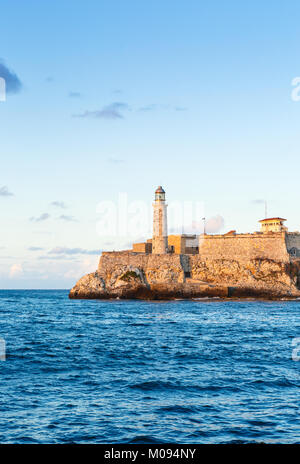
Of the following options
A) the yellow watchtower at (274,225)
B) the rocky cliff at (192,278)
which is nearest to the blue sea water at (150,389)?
the rocky cliff at (192,278)

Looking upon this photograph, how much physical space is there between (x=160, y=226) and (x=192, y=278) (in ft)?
35.3

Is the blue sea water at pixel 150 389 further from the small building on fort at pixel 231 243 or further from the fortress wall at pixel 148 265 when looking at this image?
the small building on fort at pixel 231 243

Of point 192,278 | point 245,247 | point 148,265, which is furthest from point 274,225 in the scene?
point 148,265

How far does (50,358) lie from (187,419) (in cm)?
1174

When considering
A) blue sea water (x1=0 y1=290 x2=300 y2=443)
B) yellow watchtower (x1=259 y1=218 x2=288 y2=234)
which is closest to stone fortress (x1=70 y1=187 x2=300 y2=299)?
yellow watchtower (x1=259 y1=218 x2=288 y2=234)

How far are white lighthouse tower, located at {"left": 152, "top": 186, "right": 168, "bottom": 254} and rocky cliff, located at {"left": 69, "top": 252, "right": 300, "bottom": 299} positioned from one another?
2881 mm

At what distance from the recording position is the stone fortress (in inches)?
3093

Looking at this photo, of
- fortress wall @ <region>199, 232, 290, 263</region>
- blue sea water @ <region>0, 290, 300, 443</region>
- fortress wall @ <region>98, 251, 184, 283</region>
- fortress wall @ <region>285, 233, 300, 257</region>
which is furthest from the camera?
fortress wall @ <region>285, 233, 300, 257</region>

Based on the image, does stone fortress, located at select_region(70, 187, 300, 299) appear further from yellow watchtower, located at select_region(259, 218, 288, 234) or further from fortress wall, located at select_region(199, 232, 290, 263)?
yellow watchtower, located at select_region(259, 218, 288, 234)

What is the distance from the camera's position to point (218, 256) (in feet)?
271

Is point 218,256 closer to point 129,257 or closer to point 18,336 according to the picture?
point 129,257

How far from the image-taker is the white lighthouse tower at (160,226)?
82.7m

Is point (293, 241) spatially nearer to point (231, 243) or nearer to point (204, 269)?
point (231, 243)
